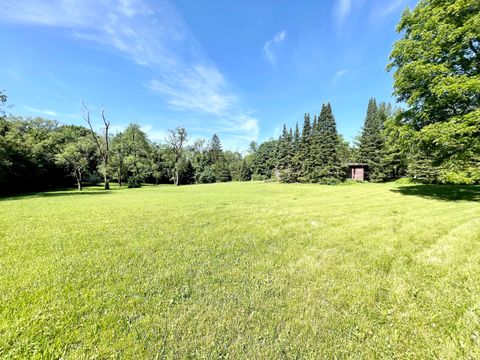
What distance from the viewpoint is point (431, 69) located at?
9883 millimetres

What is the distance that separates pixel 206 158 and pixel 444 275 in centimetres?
5350

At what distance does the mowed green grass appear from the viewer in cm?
208

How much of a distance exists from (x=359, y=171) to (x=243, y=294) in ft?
132

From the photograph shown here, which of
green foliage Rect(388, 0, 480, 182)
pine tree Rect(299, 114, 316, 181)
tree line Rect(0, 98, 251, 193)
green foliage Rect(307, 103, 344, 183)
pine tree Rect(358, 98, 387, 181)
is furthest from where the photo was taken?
pine tree Rect(299, 114, 316, 181)

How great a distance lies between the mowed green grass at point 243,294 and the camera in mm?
2082

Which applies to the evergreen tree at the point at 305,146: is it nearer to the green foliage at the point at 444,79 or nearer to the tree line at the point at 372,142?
the tree line at the point at 372,142

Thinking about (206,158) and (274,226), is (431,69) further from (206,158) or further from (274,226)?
(206,158)

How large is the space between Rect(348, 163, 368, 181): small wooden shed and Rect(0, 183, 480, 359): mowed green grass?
34143mm

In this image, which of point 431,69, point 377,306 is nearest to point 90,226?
point 377,306

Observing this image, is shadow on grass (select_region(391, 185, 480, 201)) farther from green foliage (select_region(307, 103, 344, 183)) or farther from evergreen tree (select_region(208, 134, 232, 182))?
evergreen tree (select_region(208, 134, 232, 182))

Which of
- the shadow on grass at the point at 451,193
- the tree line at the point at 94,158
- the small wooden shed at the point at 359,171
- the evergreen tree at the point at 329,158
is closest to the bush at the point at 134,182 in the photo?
the tree line at the point at 94,158

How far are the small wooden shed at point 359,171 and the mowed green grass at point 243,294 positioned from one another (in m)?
34.1

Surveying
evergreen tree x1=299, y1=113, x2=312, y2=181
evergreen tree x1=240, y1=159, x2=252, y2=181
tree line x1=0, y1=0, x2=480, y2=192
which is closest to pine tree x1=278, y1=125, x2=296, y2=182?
tree line x1=0, y1=0, x2=480, y2=192

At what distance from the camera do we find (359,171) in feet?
120
